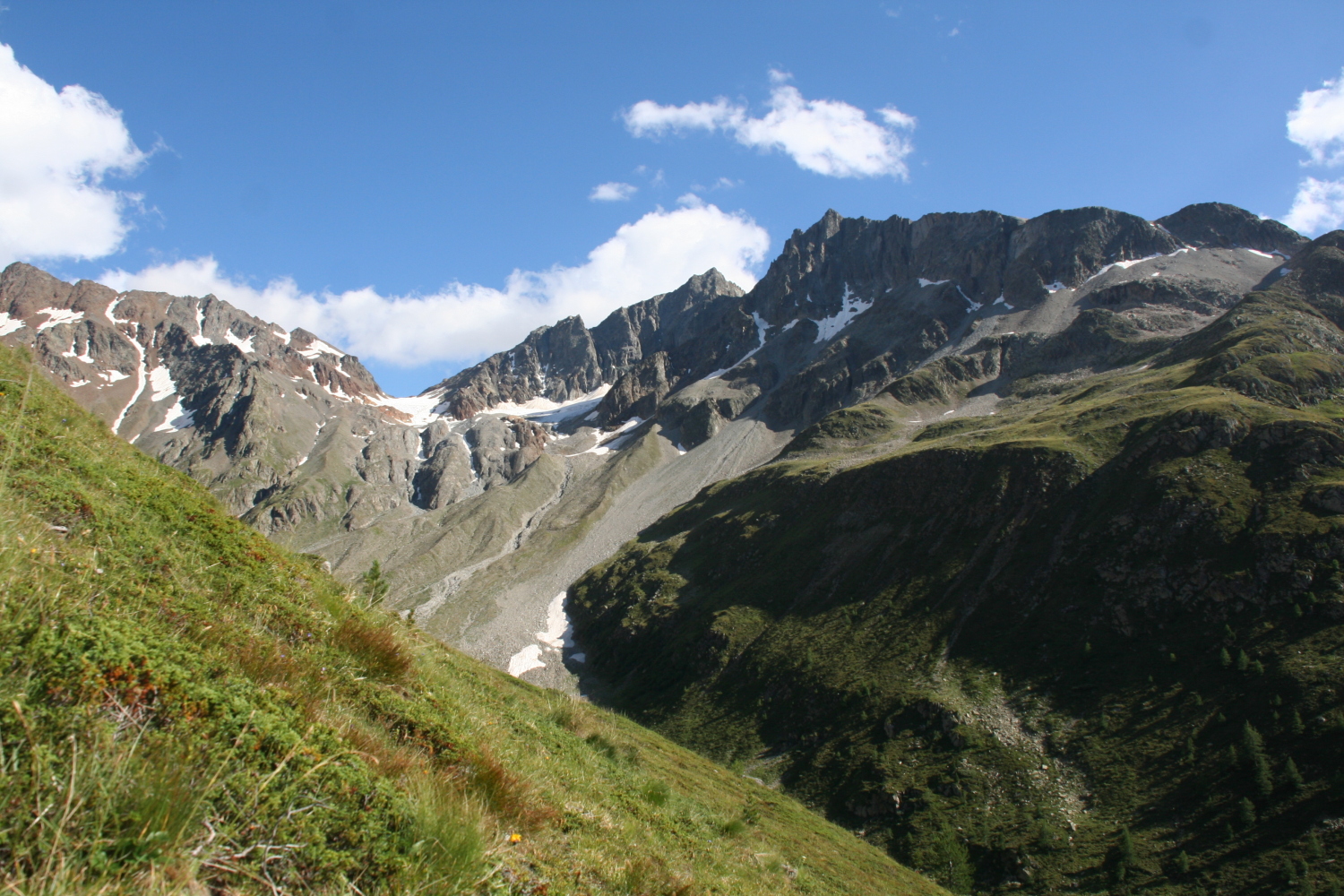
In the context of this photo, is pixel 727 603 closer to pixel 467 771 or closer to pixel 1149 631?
pixel 1149 631

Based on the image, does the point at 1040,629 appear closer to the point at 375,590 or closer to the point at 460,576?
the point at 375,590

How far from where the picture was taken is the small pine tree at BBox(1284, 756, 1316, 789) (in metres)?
40.8

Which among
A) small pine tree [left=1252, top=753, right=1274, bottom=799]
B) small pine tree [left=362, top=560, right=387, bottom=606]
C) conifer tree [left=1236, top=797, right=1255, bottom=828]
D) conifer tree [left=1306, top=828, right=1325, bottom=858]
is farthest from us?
small pine tree [left=1252, top=753, right=1274, bottom=799]

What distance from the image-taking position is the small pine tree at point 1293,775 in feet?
134

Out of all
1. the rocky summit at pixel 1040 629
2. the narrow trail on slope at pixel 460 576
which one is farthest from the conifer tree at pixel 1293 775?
the narrow trail on slope at pixel 460 576

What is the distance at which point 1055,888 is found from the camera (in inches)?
1609

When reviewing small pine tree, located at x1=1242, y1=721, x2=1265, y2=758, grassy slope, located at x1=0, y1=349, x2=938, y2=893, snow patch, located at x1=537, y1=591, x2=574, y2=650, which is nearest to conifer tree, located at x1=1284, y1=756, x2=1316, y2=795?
small pine tree, located at x1=1242, y1=721, x2=1265, y2=758

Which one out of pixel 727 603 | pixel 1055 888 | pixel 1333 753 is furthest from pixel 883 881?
pixel 727 603

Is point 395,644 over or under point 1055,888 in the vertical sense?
over

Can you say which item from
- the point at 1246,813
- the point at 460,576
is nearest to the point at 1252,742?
the point at 1246,813

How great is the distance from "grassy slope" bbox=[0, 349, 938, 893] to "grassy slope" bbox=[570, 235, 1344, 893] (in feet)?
167

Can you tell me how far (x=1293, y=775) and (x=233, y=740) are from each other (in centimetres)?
6294

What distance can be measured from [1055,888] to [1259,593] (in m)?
37.6

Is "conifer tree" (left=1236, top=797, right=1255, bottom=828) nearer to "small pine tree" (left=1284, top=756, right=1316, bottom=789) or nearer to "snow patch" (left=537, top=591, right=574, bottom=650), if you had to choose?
"small pine tree" (left=1284, top=756, right=1316, bottom=789)
